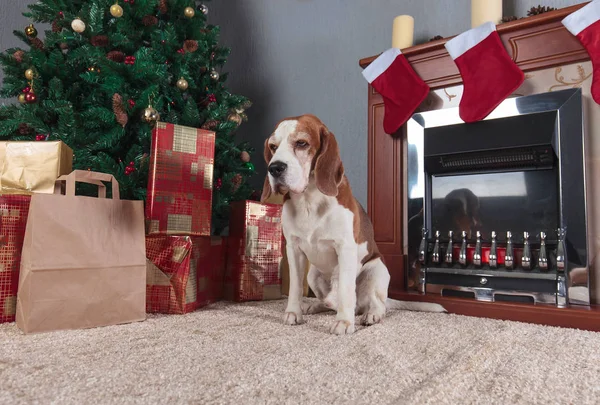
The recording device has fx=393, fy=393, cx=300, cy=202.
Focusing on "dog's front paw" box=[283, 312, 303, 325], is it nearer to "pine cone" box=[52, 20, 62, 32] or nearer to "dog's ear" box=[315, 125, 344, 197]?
"dog's ear" box=[315, 125, 344, 197]

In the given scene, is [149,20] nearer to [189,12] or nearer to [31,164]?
[189,12]

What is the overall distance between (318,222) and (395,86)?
0.92 meters

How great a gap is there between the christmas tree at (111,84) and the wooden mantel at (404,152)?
721mm

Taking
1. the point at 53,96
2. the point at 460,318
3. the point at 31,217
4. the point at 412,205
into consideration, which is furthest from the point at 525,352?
the point at 53,96

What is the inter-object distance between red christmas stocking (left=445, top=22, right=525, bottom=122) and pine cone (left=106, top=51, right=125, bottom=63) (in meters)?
1.45

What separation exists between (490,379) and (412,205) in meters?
1.09

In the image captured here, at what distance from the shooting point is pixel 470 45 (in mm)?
1622

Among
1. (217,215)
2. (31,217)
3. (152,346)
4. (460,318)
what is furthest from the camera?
(217,215)

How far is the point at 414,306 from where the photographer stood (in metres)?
1.53

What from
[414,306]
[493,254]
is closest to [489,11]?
[493,254]

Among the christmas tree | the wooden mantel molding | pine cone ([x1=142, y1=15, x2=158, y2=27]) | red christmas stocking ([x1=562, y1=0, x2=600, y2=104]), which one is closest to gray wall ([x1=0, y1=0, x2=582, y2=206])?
the wooden mantel molding

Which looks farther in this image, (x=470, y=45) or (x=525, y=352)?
(x=470, y=45)

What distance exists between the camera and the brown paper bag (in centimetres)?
107

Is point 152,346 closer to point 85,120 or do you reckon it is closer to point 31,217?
point 31,217
